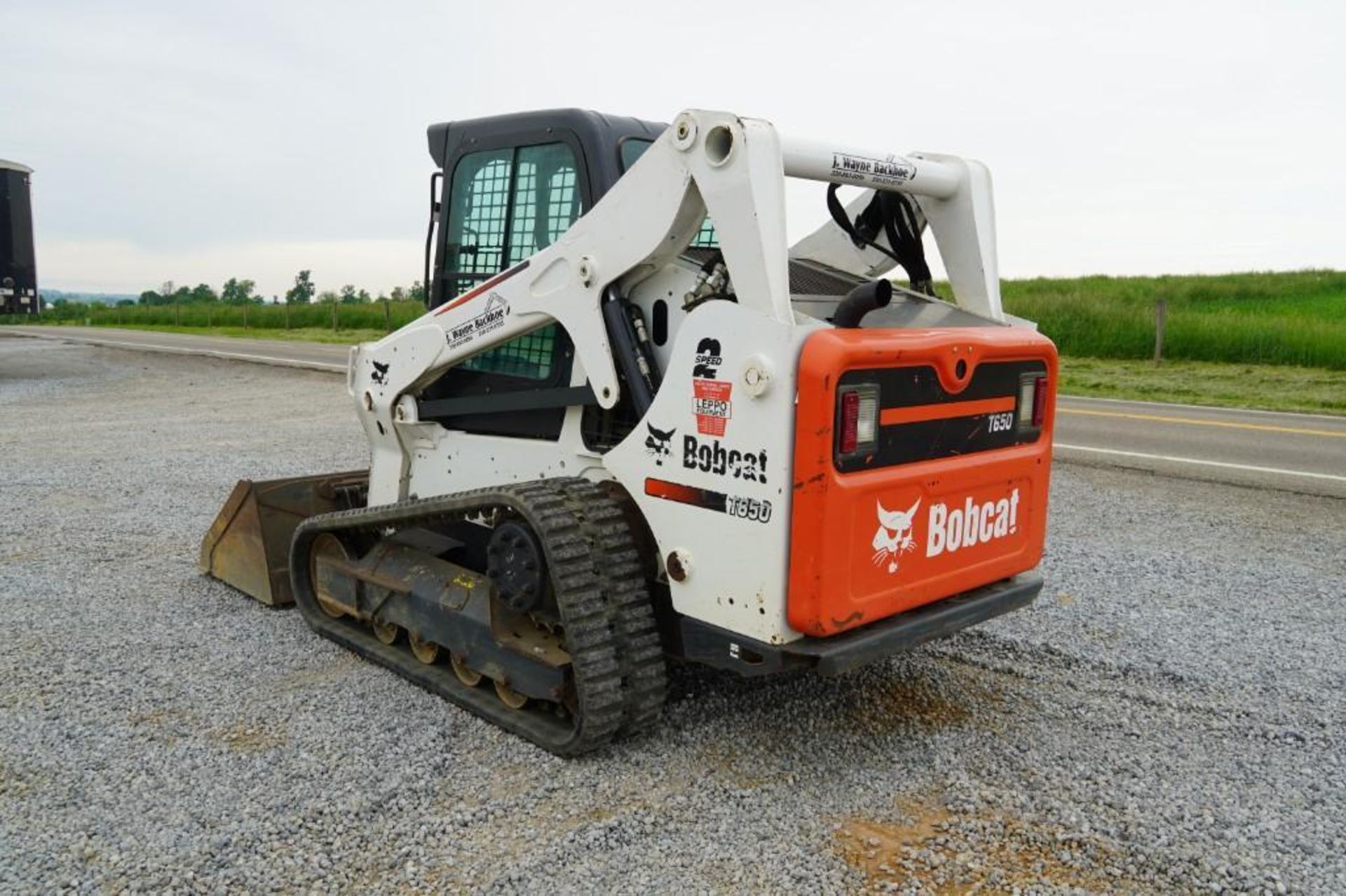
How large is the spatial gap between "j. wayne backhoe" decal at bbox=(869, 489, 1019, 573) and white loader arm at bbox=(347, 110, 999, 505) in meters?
0.79

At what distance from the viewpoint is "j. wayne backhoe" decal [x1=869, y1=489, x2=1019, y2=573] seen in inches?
143

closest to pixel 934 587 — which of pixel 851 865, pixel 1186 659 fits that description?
pixel 851 865

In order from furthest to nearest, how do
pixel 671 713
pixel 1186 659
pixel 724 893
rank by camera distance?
1. pixel 1186 659
2. pixel 671 713
3. pixel 724 893

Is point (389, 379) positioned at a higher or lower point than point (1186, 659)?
higher

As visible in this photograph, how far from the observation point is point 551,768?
3805 millimetres

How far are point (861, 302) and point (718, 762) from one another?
1.66 m

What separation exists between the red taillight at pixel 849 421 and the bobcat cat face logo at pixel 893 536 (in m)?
0.24

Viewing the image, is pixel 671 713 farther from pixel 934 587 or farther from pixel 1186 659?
pixel 1186 659

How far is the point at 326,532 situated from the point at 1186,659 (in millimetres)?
4049

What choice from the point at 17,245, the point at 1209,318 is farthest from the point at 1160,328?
the point at 17,245

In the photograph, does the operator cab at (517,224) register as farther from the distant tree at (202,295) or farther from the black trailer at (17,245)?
the distant tree at (202,295)

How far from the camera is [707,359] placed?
362 cm

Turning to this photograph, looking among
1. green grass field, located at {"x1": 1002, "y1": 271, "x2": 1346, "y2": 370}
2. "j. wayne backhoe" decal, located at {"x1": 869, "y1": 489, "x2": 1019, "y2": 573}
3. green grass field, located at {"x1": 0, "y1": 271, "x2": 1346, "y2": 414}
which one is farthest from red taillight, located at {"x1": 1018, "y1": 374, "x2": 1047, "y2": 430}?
green grass field, located at {"x1": 1002, "y1": 271, "x2": 1346, "y2": 370}

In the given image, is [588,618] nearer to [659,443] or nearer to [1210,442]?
[659,443]
